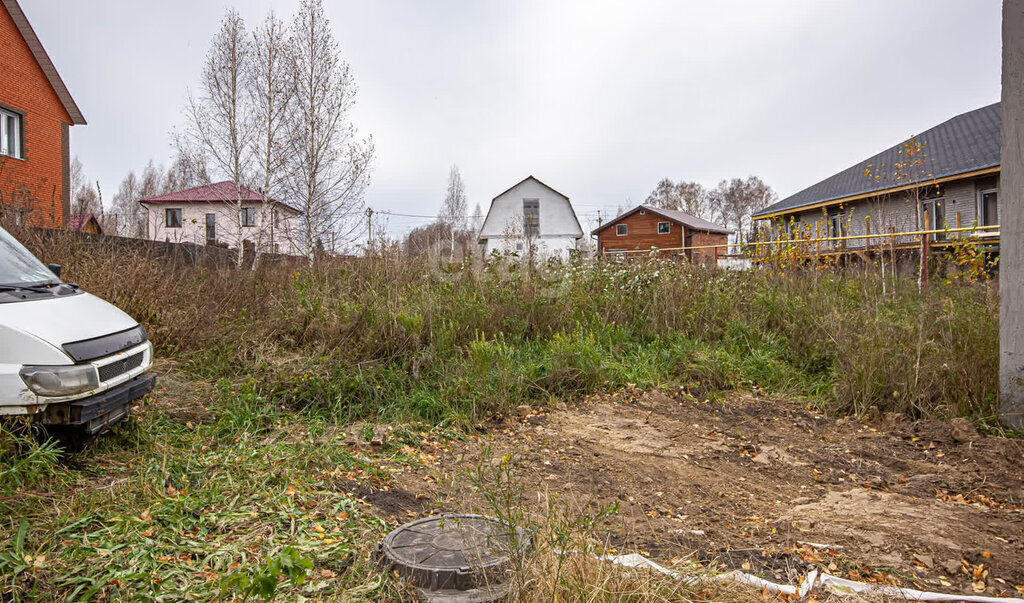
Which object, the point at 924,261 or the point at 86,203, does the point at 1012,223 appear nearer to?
the point at 924,261

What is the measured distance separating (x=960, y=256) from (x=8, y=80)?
74.0 feet

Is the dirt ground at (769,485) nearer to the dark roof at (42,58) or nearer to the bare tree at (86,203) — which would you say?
the bare tree at (86,203)

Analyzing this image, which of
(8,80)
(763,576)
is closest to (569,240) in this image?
(8,80)

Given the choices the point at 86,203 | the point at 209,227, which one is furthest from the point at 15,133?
the point at 86,203

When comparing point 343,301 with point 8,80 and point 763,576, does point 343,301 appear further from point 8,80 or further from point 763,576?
point 8,80

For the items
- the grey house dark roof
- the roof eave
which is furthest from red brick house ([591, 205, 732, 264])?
the grey house dark roof

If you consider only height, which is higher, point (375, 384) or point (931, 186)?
point (931, 186)

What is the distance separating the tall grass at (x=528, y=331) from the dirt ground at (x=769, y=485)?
50 centimetres

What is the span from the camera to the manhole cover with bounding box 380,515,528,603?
2.40 meters

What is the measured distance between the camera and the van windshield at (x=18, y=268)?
3769 millimetres

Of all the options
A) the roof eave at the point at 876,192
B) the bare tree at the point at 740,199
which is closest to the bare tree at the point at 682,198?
the bare tree at the point at 740,199

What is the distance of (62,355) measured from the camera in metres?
3.32

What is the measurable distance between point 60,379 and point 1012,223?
6885mm

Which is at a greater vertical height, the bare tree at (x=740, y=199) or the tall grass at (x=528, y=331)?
the bare tree at (x=740, y=199)
